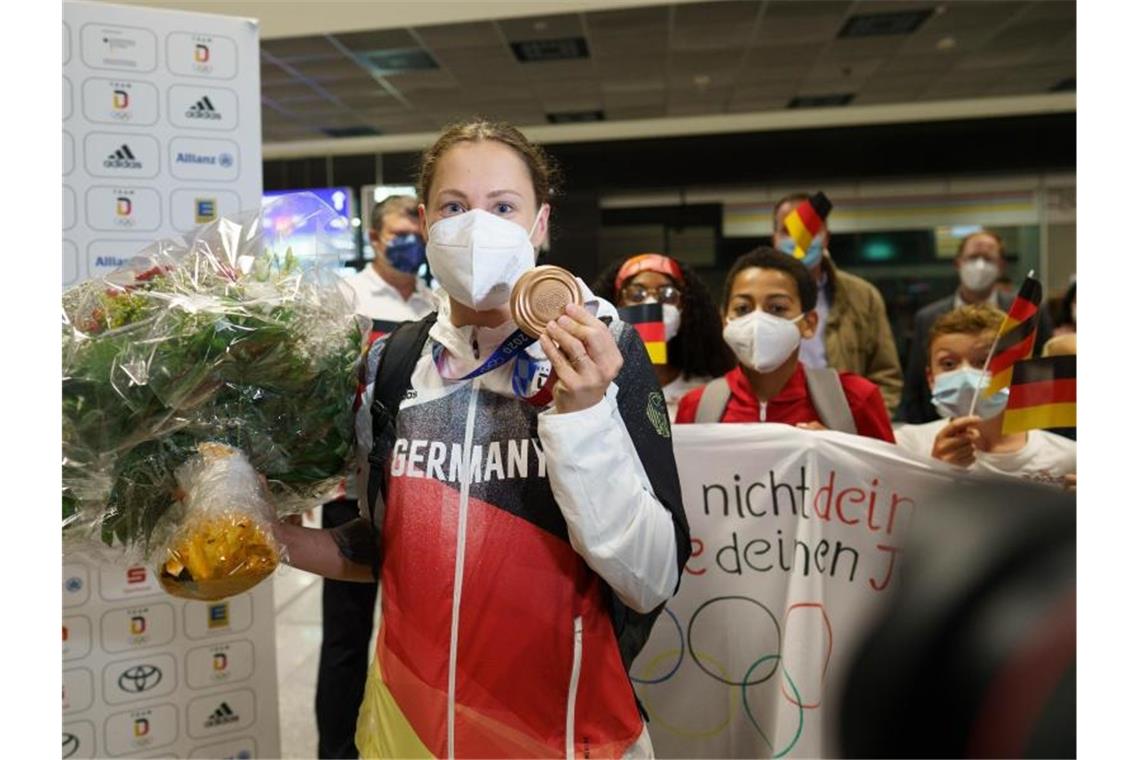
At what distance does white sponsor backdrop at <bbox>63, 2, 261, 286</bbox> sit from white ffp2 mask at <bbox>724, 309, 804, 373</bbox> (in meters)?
1.37

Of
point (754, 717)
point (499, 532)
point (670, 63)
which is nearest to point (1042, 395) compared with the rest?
point (754, 717)

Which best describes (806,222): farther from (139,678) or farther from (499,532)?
(139,678)

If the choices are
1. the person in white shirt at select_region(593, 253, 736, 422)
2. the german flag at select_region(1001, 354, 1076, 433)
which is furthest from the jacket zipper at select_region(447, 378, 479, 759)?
the person in white shirt at select_region(593, 253, 736, 422)

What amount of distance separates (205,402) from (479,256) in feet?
1.56

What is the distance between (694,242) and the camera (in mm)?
9758

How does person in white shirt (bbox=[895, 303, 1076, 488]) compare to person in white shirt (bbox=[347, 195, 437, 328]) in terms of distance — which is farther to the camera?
person in white shirt (bbox=[347, 195, 437, 328])

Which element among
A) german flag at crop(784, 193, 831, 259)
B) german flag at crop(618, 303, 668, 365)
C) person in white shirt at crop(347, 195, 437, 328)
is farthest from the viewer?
person in white shirt at crop(347, 195, 437, 328)

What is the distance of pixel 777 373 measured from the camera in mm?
2324

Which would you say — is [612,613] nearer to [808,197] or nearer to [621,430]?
[621,430]

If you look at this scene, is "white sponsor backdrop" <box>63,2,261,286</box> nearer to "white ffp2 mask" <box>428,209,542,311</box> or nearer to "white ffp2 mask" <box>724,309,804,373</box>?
"white ffp2 mask" <box>428,209,542,311</box>

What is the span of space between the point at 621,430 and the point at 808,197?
270cm

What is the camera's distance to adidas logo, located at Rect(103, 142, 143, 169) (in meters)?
2.08

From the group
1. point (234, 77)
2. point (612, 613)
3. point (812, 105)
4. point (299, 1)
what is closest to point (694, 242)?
point (812, 105)

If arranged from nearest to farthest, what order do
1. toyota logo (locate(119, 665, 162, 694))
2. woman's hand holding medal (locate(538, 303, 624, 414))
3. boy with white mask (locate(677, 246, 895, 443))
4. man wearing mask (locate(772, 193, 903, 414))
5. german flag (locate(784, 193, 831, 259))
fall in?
woman's hand holding medal (locate(538, 303, 624, 414)), toyota logo (locate(119, 665, 162, 694)), boy with white mask (locate(677, 246, 895, 443)), german flag (locate(784, 193, 831, 259)), man wearing mask (locate(772, 193, 903, 414))
